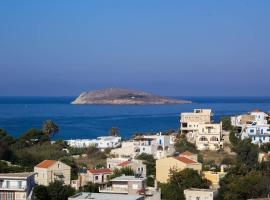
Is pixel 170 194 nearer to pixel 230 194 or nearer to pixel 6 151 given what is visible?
pixel 230 194

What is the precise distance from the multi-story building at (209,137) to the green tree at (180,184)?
12.7 metres

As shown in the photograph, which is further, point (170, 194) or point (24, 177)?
point (170, 194)

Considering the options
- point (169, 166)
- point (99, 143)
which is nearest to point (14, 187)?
point (169, 166)

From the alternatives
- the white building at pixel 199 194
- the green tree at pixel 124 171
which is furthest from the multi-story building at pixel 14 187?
the green tree at pixel 124 171

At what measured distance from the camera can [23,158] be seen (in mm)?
25875

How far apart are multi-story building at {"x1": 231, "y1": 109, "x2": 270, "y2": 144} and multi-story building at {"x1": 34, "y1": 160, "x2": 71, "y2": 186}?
1479 cm

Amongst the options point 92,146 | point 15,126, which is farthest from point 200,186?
point 15,126

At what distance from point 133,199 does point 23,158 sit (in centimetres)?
1208

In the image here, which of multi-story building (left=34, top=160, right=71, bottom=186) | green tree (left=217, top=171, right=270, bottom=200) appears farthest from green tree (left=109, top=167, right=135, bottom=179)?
green tree (left=217, top=171, right=270, bottom=200)

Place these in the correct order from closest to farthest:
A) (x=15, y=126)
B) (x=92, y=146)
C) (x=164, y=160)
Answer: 1. (x=164, y=160)
2. (x=92, y=146)
3. (x=15, y=126)

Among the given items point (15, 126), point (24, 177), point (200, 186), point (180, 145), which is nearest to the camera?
point (24, 177)

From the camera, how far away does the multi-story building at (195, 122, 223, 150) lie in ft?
110

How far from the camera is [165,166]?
22812 mm

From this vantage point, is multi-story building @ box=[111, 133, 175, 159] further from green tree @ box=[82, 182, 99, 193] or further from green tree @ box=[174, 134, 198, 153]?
green tree @ box=[82, 182, 99, 193]
